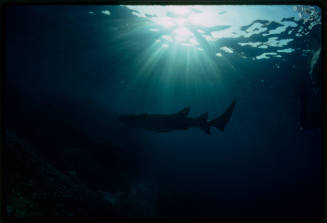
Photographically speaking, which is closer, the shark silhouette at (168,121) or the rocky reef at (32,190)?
the rocky reef at (32,190)

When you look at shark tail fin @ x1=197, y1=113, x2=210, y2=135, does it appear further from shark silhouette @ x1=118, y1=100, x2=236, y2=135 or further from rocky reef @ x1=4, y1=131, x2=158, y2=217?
rocky reef @ x1=4, y1=131, x2=158, y2=217

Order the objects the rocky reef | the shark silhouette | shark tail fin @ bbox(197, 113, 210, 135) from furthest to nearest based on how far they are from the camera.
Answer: shark tail fin @ bbox(197, 113, 210, 135) < the shark silhouette < the rocky reef

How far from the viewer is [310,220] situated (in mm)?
3072

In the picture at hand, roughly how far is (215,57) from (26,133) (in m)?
15.9

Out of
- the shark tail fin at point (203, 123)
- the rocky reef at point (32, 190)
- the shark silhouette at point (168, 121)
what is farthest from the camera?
the shark tail fin at point (203, 123)

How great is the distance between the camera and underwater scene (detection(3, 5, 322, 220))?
396 cm

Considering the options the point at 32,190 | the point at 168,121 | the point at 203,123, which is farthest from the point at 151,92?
the point at 32,190

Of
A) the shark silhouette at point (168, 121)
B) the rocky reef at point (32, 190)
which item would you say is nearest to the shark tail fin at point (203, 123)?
the shark silhouette at point (168, 121)

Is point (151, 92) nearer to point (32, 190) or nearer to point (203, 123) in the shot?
point (203, 123)

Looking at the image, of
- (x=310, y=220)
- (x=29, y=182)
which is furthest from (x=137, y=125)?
(x=310, y=220)

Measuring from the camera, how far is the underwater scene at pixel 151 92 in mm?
3955

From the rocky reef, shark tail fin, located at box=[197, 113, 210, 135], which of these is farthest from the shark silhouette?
the rocky reef

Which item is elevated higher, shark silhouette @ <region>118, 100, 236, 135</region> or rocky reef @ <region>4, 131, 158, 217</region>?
shark silhouette @ <region>118, 100, 236, 135</region>

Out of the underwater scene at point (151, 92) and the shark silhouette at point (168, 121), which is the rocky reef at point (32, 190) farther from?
the shark silhouette at point (168, 121)
